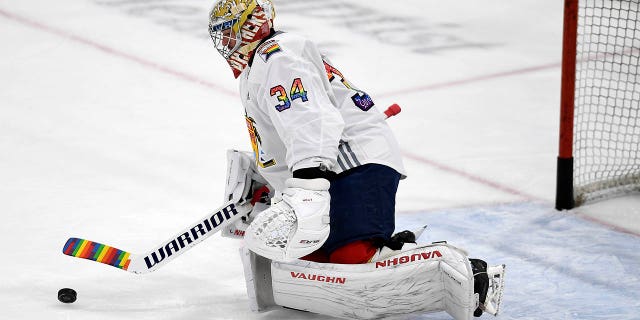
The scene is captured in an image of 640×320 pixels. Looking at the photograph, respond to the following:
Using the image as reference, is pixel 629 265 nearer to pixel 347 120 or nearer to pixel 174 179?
pixel 347 120

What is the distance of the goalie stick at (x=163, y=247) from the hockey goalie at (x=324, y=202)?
0.58ft

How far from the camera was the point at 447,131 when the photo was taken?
505cm

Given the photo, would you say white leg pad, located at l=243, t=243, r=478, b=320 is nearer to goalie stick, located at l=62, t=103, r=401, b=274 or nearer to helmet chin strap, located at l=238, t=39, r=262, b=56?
goalie stick, located at l=62, t=103, r=401, b=274

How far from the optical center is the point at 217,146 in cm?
484

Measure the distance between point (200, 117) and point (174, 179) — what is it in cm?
75

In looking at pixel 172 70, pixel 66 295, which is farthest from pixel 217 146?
pixel 66 295

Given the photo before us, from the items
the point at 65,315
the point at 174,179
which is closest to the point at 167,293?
the point at 65,315

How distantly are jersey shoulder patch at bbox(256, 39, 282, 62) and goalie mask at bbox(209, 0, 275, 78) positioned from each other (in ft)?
0.15

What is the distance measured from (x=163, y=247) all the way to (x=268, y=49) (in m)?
0.65

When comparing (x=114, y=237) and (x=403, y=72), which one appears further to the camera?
(x=403, y=72)

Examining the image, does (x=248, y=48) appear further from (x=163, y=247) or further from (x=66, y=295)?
(x=66, y=295)

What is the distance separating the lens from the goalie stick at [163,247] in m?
3.32

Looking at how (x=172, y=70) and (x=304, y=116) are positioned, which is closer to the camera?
(x=304, y=116)

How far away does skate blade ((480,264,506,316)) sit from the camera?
3.13 m
